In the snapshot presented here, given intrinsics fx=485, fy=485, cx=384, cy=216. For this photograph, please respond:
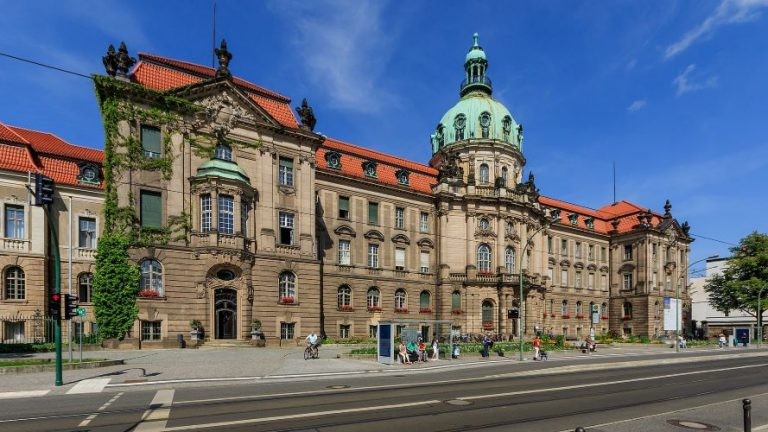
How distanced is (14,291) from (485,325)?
4171 centimetres

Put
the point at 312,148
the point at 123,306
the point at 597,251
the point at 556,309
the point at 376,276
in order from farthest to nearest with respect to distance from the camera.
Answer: the point at 597,251 < the point at 556,309 < the point at 376,276 < the point at 312,148 < the point at 123,306

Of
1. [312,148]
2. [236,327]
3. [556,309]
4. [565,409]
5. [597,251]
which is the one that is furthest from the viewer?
[597,251]

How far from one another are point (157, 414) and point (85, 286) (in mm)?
29737

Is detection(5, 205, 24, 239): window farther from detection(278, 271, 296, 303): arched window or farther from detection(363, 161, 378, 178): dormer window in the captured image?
detection(363, 161, 378, 178): dormer window

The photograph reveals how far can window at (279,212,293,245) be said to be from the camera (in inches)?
1563

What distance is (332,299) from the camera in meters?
45.2

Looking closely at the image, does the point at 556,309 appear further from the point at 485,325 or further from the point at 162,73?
the point at 162,73

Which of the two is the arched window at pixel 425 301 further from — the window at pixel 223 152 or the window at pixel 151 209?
the window at pixel 151 209

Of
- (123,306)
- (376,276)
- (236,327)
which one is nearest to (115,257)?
(123,306)

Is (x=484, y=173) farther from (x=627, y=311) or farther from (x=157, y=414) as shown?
(x=157, y=414)

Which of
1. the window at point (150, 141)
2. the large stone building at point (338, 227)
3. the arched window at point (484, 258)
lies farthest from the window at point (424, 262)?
the window at point (150, 141)

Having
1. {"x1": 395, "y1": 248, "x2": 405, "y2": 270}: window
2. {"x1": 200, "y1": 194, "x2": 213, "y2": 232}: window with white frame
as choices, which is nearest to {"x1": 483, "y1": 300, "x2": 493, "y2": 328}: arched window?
{"x1": 395, "y1": 248, "x2": 405, "y2": 270}: window

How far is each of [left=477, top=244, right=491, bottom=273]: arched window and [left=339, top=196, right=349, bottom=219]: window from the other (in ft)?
52.7

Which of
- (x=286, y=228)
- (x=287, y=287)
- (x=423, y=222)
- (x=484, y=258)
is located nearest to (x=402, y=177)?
(x=423, y=222)
